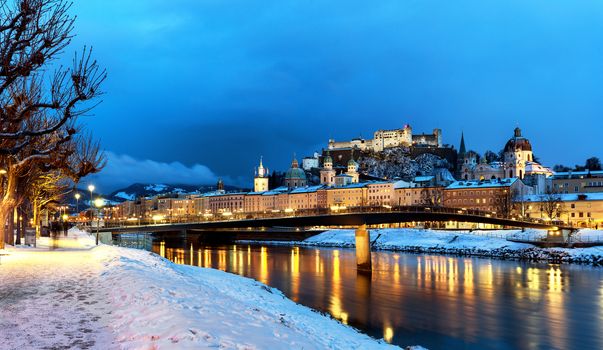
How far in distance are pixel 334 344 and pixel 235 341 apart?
678cm

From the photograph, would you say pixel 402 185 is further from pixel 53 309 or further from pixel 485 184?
pixel 53 309

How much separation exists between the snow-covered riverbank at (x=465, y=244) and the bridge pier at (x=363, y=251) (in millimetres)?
22326

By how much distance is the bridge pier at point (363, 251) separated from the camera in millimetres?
51344

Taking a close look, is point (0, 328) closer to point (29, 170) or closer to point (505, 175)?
point (29, 170)

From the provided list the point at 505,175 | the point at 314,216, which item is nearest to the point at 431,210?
the point at 314,216

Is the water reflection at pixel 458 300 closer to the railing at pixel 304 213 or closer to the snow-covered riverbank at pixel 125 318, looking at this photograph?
the railing at pixel 304 213

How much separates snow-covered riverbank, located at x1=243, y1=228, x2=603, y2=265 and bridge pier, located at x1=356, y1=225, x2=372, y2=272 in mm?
22326

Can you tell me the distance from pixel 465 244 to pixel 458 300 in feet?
155

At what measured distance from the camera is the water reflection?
24.1m

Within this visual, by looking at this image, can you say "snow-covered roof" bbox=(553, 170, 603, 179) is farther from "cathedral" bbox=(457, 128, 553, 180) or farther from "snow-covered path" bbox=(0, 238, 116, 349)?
"snow-covered path" bbox=(0, 238, 116, 349)

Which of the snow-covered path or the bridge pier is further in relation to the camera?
the bridge pier

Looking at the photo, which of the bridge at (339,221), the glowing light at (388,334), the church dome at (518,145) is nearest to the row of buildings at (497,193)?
the church dome at (518,145)

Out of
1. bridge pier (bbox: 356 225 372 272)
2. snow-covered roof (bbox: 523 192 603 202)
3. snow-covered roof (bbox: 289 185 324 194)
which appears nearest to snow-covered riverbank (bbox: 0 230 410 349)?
bridge pier (bbox: 356 225 372 272)

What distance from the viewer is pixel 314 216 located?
54938mm
